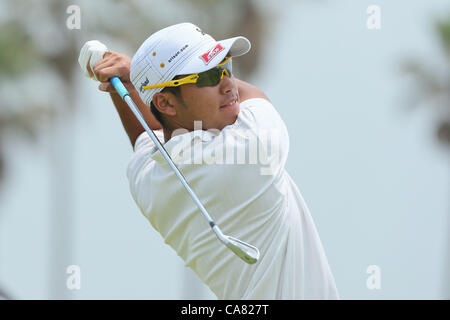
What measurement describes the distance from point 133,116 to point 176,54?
0.61 meters

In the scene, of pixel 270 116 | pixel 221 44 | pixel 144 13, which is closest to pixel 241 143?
pixel 270 116

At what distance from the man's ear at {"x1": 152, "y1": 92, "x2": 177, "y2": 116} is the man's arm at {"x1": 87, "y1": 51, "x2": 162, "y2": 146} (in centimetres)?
32

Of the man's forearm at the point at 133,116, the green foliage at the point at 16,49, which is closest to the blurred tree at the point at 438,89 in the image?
the green foliage at the point at 16,49

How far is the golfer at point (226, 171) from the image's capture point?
11.0ft

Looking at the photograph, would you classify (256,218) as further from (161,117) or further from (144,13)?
(144,13)

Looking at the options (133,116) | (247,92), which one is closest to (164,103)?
(247,92)

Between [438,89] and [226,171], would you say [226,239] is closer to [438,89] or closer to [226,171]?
[226,171]

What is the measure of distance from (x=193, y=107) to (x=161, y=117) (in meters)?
0.19

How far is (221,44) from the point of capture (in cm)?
345

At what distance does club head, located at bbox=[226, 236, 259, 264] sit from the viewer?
127 inches

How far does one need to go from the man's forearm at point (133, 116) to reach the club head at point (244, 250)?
2.59 ft

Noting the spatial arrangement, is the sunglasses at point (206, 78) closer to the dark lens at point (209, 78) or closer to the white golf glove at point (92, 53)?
the dark lens at point (209, 78)

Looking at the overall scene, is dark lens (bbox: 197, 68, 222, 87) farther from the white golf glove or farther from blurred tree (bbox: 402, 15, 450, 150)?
blurred tree (bbox: 402, 15, 450, 150)

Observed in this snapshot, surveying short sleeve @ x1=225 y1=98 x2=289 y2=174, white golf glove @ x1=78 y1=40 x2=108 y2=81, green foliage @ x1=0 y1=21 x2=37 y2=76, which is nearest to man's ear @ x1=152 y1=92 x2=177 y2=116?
short sleeve @ x1=225 y1=98 x2=289 y2=174
